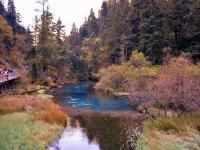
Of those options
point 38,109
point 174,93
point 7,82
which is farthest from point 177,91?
point 7,82

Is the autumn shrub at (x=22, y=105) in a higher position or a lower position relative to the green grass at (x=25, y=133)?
higher

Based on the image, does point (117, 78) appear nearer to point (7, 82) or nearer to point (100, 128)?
point (7, 82)

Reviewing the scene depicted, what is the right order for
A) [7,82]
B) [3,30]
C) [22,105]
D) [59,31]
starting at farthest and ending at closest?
[59,31] → [3,30] → [7,82] → [22,105]

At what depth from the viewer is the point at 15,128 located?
2003 cm

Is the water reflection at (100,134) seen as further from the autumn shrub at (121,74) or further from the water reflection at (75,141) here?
the autumn shrub at (121,74)

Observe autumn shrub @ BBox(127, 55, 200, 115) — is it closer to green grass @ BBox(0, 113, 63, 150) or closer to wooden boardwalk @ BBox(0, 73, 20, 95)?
green grass @ BBox(0, 113, 63, 150)

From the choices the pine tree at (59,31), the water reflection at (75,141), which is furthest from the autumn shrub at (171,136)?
the pine tree at (59,31)

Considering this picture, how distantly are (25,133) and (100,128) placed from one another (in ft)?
26.1

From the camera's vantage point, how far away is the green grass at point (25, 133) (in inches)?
660

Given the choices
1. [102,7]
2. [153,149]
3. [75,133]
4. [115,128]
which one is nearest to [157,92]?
[115,128]

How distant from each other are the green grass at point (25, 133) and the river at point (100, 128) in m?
0.71

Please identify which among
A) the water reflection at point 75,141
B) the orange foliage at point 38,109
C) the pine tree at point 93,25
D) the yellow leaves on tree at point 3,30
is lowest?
the water reflection at point 75,141

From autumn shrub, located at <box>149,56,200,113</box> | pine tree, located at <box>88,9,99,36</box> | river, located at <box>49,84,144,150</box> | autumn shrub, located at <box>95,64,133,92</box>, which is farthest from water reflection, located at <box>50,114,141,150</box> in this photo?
pine tree, located at <box>88,9,99,36</box>

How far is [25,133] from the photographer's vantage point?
64.4 ft
